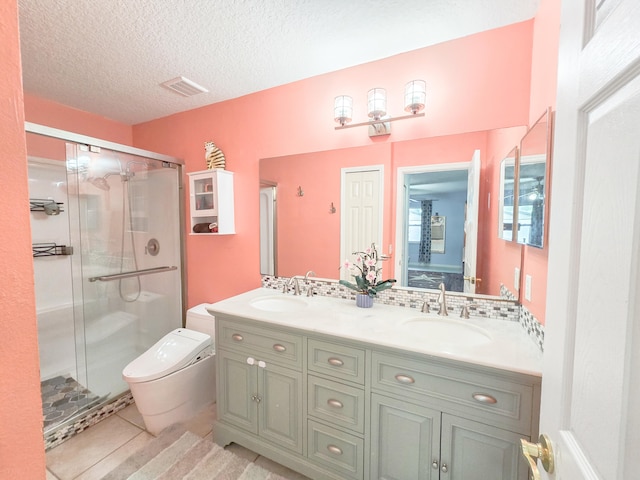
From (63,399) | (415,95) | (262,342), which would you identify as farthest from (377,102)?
(63,399)

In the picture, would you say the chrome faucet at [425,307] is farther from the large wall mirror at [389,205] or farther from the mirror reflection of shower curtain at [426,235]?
the mirror reflection of shower curtain at [426,235]

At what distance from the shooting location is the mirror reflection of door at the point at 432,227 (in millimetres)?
1553

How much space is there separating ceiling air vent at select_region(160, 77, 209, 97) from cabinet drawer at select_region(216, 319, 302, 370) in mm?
1701

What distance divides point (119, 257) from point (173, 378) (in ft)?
3.94

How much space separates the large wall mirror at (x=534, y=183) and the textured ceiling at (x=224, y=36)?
656 mm

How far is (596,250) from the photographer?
0.44 m

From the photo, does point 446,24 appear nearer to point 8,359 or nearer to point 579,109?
point 579,109

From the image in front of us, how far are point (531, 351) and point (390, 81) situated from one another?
5.34 feet

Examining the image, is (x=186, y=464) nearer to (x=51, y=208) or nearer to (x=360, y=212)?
(x=360, y=212)

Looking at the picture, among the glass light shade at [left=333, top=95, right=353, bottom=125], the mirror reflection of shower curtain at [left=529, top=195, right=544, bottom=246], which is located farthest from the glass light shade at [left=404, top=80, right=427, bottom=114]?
the mirror reflection of shower curtain at [left=529, top=195, right=544, bottom=246]

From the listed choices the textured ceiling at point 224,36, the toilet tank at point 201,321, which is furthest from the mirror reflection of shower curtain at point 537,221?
the toilet tank at point 201,321

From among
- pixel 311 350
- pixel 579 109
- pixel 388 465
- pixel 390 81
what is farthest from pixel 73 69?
pixel 388 465

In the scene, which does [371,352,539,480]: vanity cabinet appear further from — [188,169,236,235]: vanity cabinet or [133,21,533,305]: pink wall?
[188,169,236,235]: vanity cabinet

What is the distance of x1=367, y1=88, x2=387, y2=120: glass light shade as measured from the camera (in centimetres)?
162
